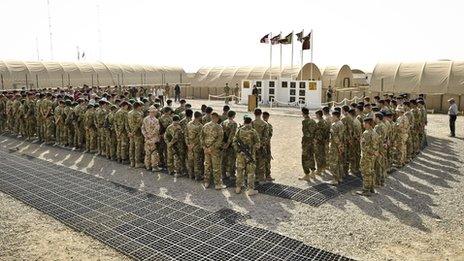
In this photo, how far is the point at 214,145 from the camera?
9.27 meters

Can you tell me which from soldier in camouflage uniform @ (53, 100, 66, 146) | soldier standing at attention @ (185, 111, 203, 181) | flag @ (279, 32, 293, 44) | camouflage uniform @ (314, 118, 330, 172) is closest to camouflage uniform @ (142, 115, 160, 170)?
soldier standing at attention @ (185, 111, 203, 181)

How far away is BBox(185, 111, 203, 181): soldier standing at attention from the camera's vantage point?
979cm

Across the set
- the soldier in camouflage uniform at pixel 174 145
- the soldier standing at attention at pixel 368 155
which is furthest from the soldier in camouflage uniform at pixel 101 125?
the soldier standing at attention at pixel 368 155

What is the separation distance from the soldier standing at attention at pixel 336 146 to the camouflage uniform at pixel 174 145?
3.82 meters

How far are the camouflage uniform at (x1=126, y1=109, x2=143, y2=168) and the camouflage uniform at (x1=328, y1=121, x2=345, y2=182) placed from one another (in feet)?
17.4

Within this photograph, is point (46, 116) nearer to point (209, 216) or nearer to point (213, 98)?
point (209, 216)

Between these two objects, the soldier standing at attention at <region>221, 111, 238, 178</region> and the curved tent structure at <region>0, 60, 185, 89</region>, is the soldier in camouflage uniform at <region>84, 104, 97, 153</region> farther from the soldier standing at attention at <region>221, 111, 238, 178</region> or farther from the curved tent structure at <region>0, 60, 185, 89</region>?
the curved tent structure at <region>0, 60, 185, 89</region>

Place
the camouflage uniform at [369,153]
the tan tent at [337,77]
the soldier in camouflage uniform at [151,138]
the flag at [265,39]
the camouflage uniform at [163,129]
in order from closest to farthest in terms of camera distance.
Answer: the camouflage uniform at [369,153], the soldier in camouflage uniform at [151,138], the camouflage uniform at [163,129], the flag at [265,39], the tan tent at [337,77]

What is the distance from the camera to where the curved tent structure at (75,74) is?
34656 mm

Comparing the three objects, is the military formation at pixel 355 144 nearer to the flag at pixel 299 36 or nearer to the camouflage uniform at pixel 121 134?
the camouflage uniform at pixel 121 134

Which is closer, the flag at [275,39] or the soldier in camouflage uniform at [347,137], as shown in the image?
the soldier in camouflage uniform at [347,137]

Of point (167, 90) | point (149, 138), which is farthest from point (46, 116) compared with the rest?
point (167, 90)

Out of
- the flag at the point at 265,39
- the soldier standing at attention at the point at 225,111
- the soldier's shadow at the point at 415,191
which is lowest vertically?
the soldier's shadow at the point at 415,191

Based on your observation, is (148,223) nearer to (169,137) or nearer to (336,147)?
(169,137)
